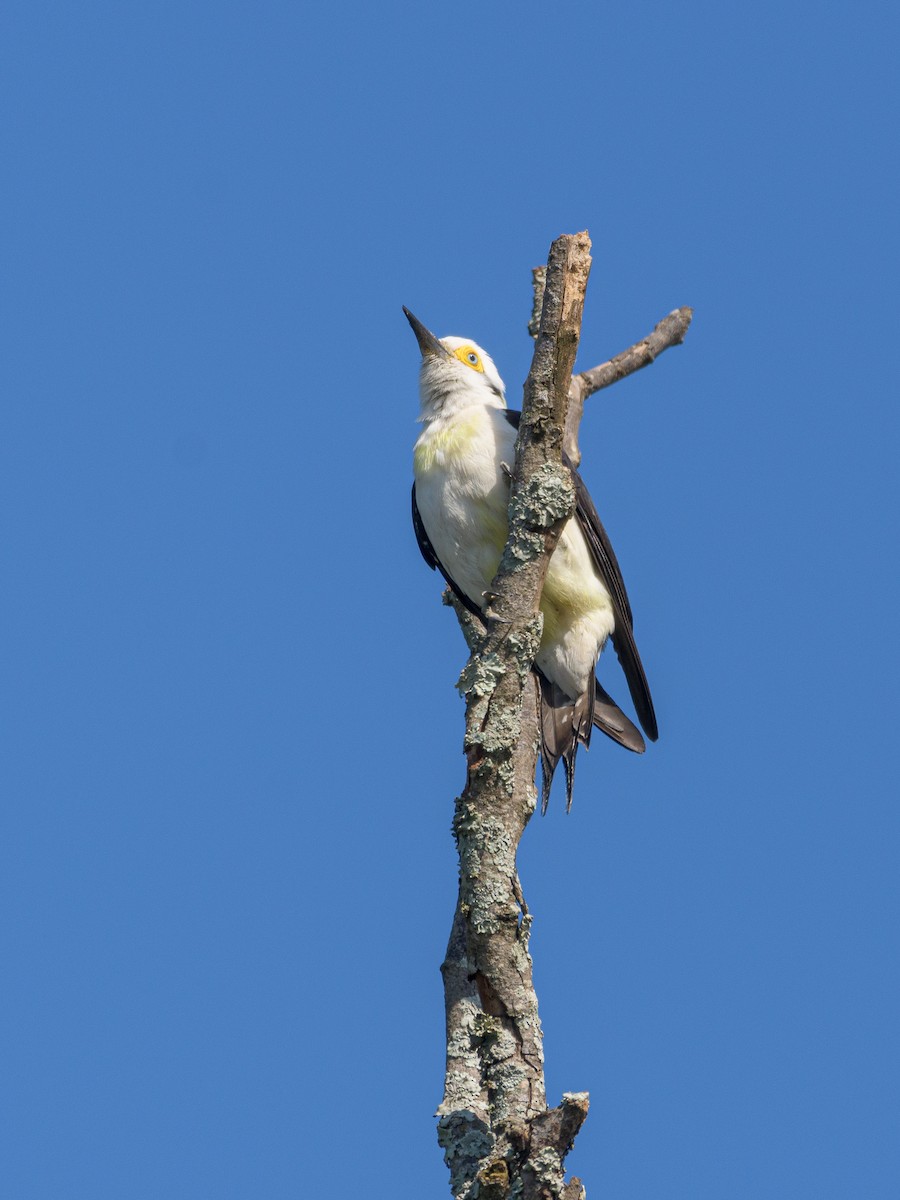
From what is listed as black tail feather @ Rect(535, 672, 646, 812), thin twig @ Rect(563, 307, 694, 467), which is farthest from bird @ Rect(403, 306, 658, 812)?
thin twig @ Rect(563, 307, 694, 467)

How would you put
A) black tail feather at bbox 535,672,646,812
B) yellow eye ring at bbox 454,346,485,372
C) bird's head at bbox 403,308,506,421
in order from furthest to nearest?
yellow eye ring at bbox 454,346,485,372
bird's head at bbox 403,308,506,421
black tail feather at bbox 535,672,646,812

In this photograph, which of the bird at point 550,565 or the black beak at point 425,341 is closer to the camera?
the bird at point 550,565

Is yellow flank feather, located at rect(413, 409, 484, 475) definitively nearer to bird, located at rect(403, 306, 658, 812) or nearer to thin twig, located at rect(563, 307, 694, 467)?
bird, located at rect(403, 306, 658, 812)

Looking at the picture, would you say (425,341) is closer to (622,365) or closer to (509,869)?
(622,365)

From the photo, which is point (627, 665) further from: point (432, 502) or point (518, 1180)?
point (518, 1180)

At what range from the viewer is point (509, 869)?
4.18 m

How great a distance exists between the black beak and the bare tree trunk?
223 cm

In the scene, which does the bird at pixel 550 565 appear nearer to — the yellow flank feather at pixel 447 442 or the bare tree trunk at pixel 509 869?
the yellow flank feather at pixel 447 442

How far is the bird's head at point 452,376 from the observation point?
6.61m

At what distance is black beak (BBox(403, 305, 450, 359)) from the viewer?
689 centimetres

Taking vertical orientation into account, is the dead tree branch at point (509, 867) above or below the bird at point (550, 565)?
below

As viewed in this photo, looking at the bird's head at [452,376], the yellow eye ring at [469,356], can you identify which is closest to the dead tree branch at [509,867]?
the bird's head at [452,376]

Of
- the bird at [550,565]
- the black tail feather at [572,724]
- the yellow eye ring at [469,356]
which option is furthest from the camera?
the yellow eye ring at [469,356]

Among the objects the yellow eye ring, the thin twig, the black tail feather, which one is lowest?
the black tail feather
